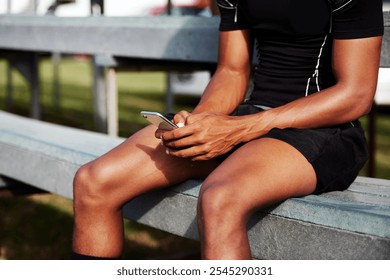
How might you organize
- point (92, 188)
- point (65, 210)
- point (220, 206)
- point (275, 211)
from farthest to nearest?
point (65, 210) → point (92, 188) → point (275, 211) → point (220, 206)

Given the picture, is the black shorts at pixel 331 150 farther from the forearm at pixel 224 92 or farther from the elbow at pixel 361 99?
the forearm at pixel 224 92

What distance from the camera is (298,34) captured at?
7.46ft

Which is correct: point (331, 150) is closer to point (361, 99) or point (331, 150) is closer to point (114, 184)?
point (361, 99)

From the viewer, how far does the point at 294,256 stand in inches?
78.0

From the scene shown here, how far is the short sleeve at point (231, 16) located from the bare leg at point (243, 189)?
0.56m

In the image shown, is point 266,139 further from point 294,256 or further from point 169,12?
point 169,12

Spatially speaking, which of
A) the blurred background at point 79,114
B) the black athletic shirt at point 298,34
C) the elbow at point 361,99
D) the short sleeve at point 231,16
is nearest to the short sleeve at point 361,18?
the black athletic shirt at point 298,34

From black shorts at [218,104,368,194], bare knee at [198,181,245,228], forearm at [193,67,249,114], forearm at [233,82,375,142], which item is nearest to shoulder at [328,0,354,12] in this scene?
forearm at [233,82,375,142]

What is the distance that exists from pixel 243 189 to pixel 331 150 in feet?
1.16

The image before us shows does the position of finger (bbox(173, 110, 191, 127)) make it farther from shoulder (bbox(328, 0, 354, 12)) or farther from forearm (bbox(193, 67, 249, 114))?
shoulder (bbox(328, 0, 354, 12))

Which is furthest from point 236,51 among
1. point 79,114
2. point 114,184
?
point 79,114

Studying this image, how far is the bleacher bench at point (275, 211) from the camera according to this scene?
1830 mm

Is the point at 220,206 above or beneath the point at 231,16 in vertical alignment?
beneath

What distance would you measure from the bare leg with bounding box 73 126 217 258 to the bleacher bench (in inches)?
2.9
